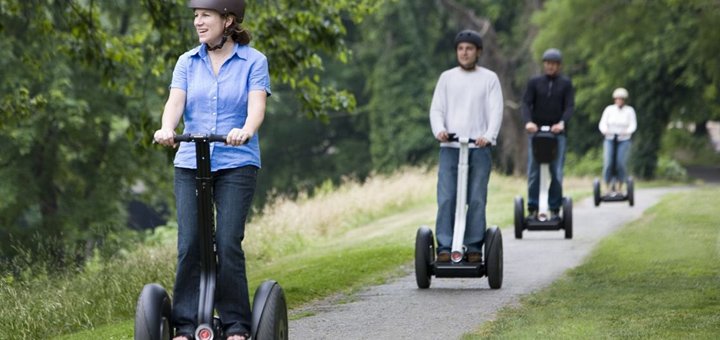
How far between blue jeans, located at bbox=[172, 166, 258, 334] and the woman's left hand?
376 millimetres

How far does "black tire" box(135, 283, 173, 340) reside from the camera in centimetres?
621

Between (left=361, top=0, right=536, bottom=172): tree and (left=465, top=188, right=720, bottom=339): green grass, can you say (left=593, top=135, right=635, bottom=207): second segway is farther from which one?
(left=361, top=0, right=536, bottom=172): tree

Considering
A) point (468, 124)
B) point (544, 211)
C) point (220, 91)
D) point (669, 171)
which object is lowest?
point (669, 171)

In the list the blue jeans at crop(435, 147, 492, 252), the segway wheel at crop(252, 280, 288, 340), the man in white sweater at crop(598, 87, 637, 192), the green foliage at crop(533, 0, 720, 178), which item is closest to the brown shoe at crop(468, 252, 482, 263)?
the blue jeans at crop(435, 147, 492, 252)

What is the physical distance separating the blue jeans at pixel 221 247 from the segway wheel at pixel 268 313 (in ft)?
0.33

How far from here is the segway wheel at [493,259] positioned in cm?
1052

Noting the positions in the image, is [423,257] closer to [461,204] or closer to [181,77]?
[461,204]

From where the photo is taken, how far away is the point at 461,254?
1068 cm

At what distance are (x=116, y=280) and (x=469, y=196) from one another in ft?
10.2

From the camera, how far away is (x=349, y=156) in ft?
192

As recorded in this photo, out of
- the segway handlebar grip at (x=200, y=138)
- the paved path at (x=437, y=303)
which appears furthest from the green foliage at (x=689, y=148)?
the segway handlebar grip at (x=200, y=138)

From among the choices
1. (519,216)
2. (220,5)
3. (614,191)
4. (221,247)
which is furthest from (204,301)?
(614,191)

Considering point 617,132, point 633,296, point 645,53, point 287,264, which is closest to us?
point 633,296

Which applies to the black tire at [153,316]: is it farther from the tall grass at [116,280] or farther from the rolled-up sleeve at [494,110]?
the rolled-up sleeve at [494,110]
